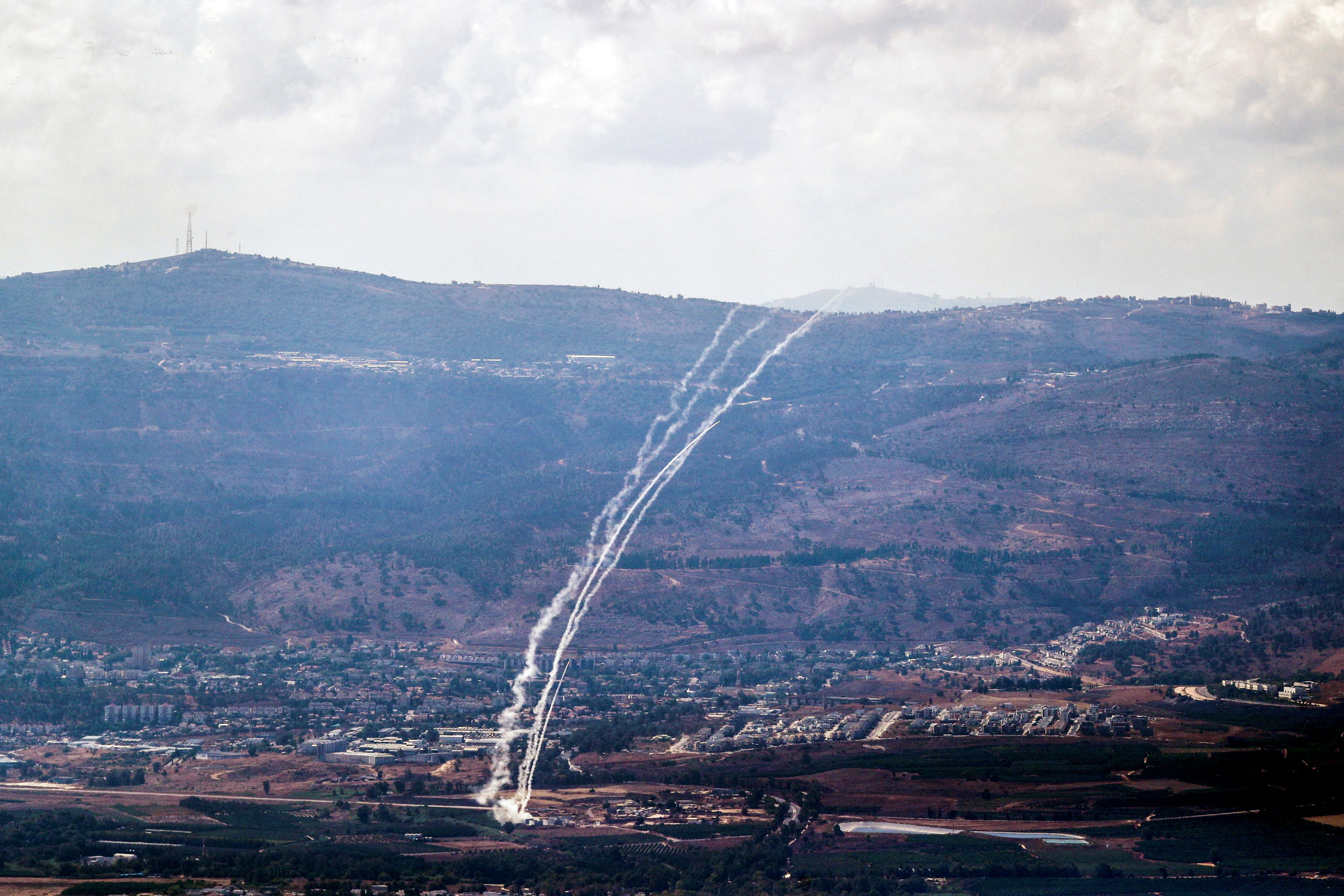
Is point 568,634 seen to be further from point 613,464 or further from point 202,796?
point 202,796

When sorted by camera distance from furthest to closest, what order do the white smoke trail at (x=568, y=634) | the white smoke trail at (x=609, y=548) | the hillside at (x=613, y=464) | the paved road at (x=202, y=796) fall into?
the hillside at (x=613, y=464), the white smoke trail at (x=609, y=548), the white smoke trail at (x=568, y=634), the paved road at (x=202, y=796)

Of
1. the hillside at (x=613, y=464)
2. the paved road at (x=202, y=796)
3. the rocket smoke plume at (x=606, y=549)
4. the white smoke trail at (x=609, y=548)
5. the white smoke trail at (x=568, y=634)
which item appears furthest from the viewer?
the hillside at (x=613, y=464)

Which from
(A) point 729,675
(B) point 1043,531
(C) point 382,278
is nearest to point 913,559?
(B) point 1043,531

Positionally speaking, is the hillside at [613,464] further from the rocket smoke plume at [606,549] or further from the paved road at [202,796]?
the paved road at [202,796]

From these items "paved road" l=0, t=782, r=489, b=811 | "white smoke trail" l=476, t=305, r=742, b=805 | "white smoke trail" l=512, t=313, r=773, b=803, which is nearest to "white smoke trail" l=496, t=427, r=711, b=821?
"white smoke trail" l=512, t=313, r=773, b=803

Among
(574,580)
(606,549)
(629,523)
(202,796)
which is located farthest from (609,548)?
(202,796)

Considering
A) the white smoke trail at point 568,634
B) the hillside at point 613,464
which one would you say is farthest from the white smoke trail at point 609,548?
the hillside at point 613,464
